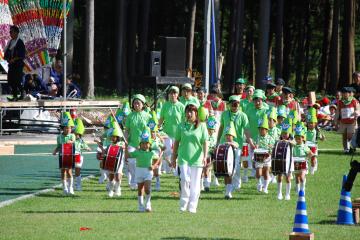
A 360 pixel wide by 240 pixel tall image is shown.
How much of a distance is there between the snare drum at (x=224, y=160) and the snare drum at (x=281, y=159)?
1.01 metres

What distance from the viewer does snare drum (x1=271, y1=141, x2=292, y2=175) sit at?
2186 centimetres

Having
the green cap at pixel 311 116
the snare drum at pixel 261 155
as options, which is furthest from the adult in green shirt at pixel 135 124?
the green cap at pixel 311 116

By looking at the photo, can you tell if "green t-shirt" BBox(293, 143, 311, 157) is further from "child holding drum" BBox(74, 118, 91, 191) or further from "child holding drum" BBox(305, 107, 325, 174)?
"child holding drum" BBox(74, 118, 91, 191)

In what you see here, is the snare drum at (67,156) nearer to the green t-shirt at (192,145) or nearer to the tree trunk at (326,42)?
the green t-shirt at (192,145)

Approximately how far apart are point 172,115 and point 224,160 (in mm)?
3838

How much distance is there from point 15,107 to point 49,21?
3824 mm

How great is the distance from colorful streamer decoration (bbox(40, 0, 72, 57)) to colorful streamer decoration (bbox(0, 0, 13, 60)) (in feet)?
4.32

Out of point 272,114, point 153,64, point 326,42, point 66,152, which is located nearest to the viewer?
point 66,152

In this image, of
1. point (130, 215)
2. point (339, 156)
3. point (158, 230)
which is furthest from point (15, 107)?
point (158, 230)

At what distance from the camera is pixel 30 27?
122ft

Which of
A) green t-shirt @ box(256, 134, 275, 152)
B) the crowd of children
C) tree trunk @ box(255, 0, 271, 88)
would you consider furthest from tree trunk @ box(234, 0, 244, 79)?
green t-shirt @ box(256, 134, 275, 152)

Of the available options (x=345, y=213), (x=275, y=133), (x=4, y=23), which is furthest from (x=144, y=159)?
(x=4, y=23)

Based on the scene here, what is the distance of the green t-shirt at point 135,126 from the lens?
70.8 ft

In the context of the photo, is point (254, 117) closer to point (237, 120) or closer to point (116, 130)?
point (237, 120)
